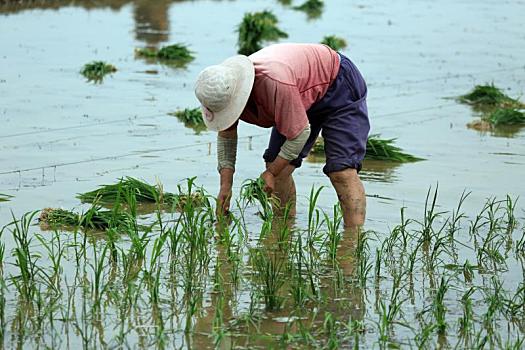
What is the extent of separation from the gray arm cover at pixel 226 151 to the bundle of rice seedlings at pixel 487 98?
510 cm

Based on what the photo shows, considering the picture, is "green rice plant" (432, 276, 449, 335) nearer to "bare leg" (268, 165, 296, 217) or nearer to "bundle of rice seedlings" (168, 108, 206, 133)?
"bare leg" (268, 165, 296, 217)

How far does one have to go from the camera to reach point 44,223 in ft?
19.6

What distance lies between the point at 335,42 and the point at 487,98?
3.20m

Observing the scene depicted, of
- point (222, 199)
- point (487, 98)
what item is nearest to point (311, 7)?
point (487, 98)

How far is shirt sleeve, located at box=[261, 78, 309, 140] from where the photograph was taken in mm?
5289

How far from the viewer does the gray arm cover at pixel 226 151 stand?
18.6 ft

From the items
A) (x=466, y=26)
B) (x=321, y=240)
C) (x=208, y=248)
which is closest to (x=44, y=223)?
(x=208, y=248)

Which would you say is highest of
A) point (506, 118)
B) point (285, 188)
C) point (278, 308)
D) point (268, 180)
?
point (506, 118)

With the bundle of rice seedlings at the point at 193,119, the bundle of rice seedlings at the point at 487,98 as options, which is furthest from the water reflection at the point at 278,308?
the bundle of rice seedlings at the point at 487,98

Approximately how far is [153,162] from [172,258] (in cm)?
261

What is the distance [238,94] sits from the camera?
5.26 meters

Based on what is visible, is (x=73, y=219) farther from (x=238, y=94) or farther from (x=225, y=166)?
(x=238, y=94)

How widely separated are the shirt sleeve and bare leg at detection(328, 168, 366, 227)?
25.8 inches

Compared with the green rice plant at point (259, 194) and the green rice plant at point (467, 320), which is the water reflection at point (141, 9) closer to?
the green rice plant at point (259, 194)
